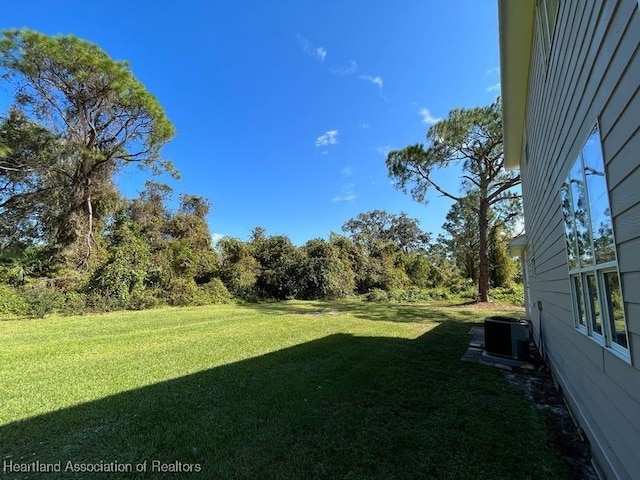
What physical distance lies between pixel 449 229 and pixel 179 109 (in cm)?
2005

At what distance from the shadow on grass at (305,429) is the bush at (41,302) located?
7.96 meters

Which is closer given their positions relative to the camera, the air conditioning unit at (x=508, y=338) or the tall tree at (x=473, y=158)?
the air conditioning unit at (x=508, y=338)

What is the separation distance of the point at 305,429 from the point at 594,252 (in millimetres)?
2483

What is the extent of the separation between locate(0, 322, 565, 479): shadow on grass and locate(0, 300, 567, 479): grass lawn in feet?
0.04

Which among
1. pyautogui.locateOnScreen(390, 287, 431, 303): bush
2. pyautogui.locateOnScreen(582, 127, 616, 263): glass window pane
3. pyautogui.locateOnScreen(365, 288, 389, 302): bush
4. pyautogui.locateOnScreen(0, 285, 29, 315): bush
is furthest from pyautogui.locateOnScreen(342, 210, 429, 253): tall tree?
pyautogui.locateOnScreen(582, 127, 616, 263): glass window pane

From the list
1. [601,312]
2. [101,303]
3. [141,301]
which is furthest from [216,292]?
[601,312]

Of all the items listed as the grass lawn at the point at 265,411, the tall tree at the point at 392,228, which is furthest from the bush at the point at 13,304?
the tall tree at the point at 392,228

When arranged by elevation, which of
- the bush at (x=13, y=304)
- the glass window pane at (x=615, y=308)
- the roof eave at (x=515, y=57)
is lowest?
the bush at (x=13, y=304)

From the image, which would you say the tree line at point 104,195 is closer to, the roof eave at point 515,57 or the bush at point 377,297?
the bush at point 377,297

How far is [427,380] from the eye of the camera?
3850 millimetres

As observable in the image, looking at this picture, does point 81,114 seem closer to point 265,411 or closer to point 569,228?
point 265,411

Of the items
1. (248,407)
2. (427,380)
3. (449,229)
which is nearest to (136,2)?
(248,407)

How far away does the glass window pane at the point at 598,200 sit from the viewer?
5.45 feet

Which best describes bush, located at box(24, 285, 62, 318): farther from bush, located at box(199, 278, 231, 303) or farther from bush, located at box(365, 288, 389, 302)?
bush, located at box(365, 288, 389, 302)
